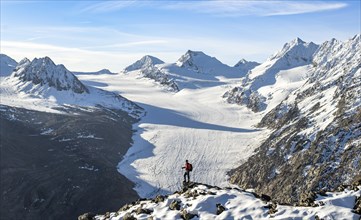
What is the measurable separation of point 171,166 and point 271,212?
9676 centimetres

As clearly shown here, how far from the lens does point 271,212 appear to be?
2858 cm

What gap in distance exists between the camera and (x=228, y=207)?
100ft

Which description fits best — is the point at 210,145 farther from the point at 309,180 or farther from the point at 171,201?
the point at 171,201

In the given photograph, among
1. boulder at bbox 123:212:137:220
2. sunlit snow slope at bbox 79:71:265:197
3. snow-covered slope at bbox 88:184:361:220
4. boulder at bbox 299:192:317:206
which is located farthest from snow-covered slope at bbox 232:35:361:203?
boulder at bbox 123:212:137:220

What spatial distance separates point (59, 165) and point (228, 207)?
91341 millimetres

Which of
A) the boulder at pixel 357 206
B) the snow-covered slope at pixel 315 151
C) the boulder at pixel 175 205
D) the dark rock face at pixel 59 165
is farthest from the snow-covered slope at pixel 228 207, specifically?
the dark rock face at pixel 59 165

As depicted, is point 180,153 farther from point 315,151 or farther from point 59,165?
point 315,151

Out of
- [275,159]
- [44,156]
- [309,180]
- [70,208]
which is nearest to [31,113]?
[44,156]

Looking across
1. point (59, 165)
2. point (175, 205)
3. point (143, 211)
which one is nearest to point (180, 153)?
point (59, 165)

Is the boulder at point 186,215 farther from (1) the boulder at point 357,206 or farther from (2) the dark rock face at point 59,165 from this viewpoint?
(2) the dark rock face at point 59,165

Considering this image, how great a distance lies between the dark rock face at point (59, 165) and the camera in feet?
309

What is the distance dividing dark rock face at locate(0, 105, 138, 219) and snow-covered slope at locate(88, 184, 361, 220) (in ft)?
201

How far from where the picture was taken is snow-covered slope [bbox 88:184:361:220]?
27594mm

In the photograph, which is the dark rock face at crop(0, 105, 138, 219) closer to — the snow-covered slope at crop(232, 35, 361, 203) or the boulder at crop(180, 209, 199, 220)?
the snow-covered slope at crop(232, 35, 361, 203)
